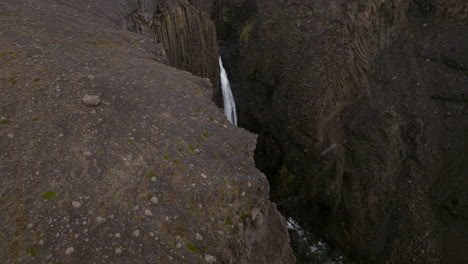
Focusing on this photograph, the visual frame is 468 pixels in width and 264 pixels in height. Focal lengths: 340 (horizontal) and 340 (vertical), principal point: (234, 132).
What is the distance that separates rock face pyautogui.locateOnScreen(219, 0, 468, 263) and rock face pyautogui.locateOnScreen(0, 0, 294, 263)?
32.3 ft

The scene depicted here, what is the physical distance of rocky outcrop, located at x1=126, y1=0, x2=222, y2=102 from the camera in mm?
12797

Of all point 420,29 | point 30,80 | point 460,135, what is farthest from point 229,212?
point 420,29

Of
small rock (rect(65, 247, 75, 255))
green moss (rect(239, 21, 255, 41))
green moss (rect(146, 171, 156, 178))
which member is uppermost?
green moss (rect(146, 171, 156, 178))

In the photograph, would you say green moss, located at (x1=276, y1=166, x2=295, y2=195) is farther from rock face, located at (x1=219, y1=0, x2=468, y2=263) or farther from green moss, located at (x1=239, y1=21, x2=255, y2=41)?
green moss, located at (x1=239, y1=21, x2=255, y2=41)

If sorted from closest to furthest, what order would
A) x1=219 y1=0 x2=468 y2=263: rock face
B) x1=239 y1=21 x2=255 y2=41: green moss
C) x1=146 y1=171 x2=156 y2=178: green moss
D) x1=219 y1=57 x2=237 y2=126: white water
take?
x1=146 y1=171 x2=156 y2=178: green moss → x1=219 y1=0 x2=468 y2=263: rock face → x1=219 y1=57 x2=237 y2=126: white water → x1=239 y1=21 x2=255 y2=41: green moss

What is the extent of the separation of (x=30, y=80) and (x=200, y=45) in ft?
34.8

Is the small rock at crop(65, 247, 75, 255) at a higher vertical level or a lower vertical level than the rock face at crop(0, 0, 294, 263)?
lower

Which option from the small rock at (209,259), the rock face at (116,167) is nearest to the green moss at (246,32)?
the rock face at (116,167)

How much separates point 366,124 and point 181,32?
963 centimetres

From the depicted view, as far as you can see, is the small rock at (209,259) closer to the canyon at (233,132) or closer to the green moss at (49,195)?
the canyon at (233,132)

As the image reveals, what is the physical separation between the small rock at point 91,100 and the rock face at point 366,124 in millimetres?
11818

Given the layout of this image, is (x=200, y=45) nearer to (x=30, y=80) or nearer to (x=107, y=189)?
(x=30, y=80)

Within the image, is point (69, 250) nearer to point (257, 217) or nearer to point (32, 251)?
point (32, 251)

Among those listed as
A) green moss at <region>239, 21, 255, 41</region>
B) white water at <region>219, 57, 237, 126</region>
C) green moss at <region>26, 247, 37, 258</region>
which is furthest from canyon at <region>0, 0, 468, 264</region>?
white water at <region>219, 57, 237, 126</region>
